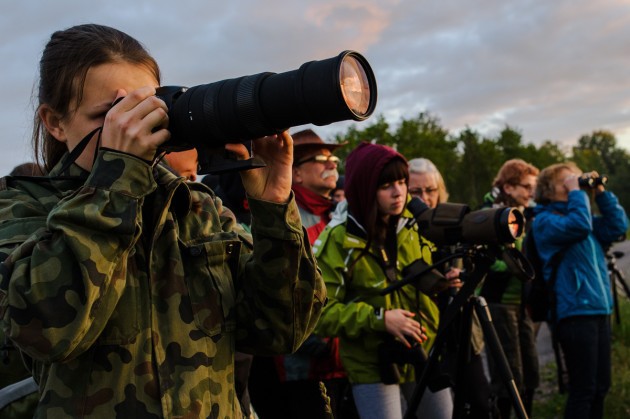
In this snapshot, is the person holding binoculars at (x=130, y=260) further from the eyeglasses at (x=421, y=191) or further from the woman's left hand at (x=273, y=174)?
the eyeglasses at (x=421, y=191)

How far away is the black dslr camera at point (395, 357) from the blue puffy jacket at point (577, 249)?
62.7 inches

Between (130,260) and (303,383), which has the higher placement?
(130,260)

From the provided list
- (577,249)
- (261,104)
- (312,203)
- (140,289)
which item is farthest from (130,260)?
(577,249)

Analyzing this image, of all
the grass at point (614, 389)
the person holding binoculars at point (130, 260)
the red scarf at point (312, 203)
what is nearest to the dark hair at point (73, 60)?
the person holding binoculars at point (130, 260)

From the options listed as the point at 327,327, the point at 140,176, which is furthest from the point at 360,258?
the point at 140,176

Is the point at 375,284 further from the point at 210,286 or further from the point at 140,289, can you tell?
the point at 140,289

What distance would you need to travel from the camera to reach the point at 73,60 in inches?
60.8

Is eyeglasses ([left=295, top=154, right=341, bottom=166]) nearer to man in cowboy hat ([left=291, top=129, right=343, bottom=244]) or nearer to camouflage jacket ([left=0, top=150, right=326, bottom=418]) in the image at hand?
man in cowboy hat ([left=291, top=129, right=343, bottom=244])

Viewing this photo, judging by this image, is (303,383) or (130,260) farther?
(303,383)

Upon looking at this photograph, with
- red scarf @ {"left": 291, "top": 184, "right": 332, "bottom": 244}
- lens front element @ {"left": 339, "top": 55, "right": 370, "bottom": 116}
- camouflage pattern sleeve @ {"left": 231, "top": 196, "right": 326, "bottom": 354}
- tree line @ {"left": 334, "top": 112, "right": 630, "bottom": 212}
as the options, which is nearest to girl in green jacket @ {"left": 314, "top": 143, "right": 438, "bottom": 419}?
red scarf @ {"left": 291, "top": 184, "right": 332, "bottom": 244}

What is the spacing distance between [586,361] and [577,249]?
776mm

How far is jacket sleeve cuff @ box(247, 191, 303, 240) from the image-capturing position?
1.50 metres

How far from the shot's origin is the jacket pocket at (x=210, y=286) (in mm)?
1463

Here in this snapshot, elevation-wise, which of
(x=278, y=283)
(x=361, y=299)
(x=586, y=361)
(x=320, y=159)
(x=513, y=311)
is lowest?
(x=586, y=361)
